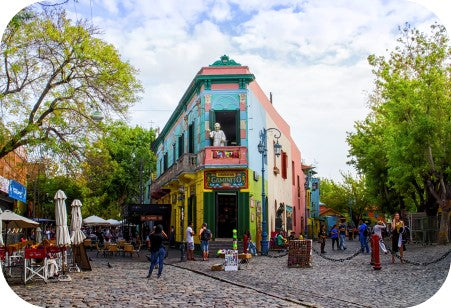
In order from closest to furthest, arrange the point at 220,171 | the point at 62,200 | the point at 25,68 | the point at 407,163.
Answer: the point at 25,68 → the point at 62,200 → the point at 220,171 → the point at 407,163

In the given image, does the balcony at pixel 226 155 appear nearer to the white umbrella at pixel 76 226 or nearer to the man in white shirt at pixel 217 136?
the man in white shirt at pixel 217 136

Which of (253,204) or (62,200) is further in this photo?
(253,204)

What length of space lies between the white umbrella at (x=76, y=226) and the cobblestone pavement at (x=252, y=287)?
104 centimetres

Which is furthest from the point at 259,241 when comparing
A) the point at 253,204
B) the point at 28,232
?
the point at 28,232

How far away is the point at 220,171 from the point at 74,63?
42.4 ft

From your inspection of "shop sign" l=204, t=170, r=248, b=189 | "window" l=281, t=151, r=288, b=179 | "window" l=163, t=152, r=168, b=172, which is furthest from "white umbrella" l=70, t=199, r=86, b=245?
"window" l=163, t=152, r=168, b=172

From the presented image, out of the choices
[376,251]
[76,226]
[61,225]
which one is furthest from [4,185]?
[376,251]

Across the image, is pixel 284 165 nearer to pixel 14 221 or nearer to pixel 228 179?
pixel 228 179

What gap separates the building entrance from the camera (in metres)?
26.5

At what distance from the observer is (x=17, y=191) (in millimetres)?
12008

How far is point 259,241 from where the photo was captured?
26.8m

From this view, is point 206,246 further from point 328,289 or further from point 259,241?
point 328,289

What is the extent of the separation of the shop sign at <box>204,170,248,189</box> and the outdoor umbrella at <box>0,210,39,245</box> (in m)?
9.29

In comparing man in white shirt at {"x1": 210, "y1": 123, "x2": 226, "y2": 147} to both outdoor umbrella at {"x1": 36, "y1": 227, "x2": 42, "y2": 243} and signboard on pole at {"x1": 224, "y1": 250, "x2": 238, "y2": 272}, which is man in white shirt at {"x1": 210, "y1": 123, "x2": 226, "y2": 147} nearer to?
outdoor umbrella at {"x1": 36, "y1": 227, "x2": 42, "y2": 243}
